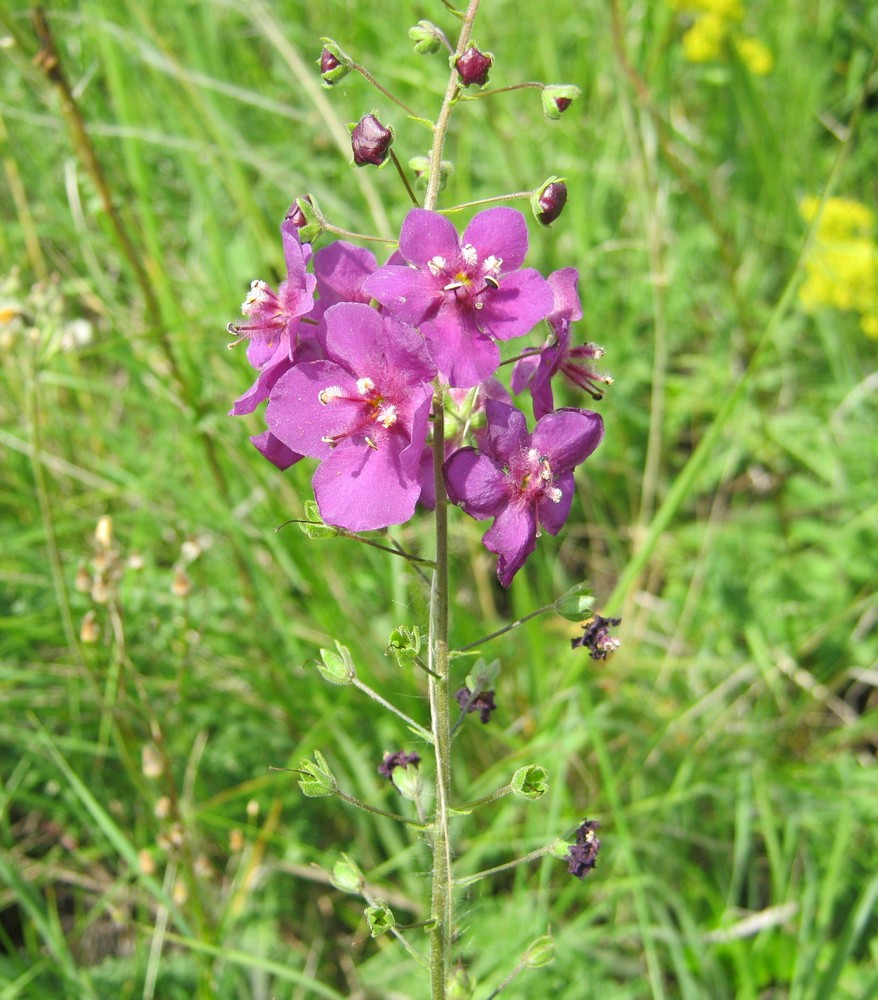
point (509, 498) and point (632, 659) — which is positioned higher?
point (509, 498)

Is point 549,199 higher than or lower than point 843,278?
higher

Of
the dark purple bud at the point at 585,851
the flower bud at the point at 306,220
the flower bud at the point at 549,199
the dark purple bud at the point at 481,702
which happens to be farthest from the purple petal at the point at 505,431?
the dark purple bud at the point at 585,851

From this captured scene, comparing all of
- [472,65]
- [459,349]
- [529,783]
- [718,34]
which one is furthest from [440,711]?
[718,34]

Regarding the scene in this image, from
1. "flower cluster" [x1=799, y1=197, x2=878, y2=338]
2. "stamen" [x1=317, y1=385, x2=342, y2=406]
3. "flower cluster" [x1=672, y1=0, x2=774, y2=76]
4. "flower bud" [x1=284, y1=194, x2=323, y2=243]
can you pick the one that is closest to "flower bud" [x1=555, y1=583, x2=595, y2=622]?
"stamen" [x1=317, y1=385, x2=342, y2=406]

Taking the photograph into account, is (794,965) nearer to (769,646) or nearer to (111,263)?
(769,646)

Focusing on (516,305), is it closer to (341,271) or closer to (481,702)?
(341,271)

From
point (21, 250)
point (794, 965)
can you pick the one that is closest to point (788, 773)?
point (794, 965)

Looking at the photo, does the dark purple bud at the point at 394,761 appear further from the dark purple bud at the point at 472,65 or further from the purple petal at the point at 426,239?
the dark purple bud at the point at 472,65
